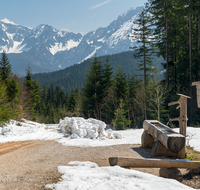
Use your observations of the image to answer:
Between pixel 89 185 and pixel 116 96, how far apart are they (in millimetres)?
18166

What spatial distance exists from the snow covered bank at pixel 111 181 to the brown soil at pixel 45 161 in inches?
15.5

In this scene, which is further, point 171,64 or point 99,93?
point 99,93

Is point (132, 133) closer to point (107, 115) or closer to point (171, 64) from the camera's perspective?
point (107, 115)

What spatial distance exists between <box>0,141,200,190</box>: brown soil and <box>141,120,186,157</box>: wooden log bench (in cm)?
46

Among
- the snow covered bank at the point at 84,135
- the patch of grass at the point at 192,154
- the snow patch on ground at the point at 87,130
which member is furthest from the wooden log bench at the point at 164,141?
the snow patch on ground at the point at 87,130

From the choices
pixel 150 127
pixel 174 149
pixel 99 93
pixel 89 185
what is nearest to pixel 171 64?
pixel 99 93

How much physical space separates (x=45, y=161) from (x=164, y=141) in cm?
381

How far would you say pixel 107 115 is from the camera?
21.6 meters

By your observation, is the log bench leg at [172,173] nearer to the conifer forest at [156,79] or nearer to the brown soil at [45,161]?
the brown soil at [45,161]

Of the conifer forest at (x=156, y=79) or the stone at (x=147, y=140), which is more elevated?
the conifer forest at (x=156, y=79)

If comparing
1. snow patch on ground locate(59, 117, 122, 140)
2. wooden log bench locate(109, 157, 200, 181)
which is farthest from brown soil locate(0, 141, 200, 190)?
snow patch on ground locate(59, 117, 122, 140)

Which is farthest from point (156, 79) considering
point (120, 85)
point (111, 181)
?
point (111, 181)

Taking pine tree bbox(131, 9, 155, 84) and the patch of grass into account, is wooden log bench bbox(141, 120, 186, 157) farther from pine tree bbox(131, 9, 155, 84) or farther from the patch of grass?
pine tree bbox(131, 9, 155, 84)

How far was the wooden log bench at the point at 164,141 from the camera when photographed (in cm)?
522
